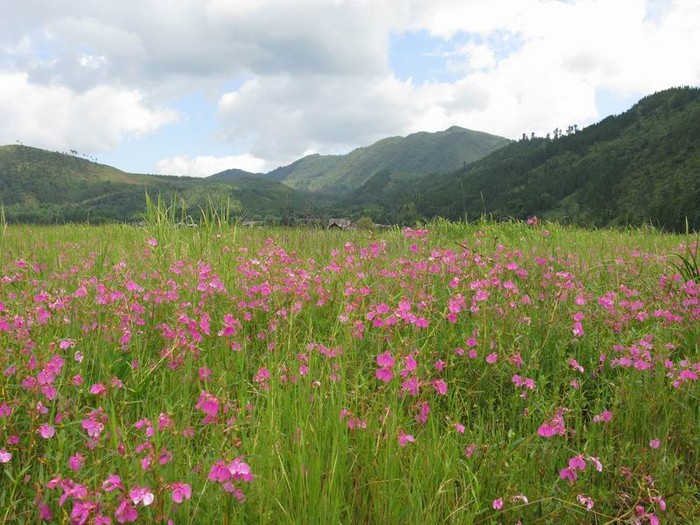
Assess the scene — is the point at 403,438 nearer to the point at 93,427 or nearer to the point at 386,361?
the point at 386,361

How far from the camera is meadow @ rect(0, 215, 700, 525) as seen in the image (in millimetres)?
1950

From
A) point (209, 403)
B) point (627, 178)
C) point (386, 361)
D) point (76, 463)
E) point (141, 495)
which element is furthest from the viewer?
point (627, 178)

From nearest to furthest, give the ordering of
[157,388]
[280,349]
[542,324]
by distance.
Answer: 1. [157,388]
2. [280,349]
3. [542,324]

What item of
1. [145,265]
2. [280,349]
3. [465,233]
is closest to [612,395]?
[280,349]

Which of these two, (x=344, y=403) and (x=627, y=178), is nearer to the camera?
(x=344, y=403)

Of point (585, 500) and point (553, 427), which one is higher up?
point (553, 427)

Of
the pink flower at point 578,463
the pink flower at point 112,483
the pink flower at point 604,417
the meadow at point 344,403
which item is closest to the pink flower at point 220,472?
the meadow at point 344,403

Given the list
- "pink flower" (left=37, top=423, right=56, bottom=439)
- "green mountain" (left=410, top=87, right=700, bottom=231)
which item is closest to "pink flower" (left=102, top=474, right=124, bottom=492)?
"pink flower" (left=37, top=423, right=56, bottom=439)

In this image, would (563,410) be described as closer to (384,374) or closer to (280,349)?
(384,374)

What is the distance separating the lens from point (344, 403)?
96.4 inches

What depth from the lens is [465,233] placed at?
1069 centimetres

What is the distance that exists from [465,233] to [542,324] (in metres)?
7.02

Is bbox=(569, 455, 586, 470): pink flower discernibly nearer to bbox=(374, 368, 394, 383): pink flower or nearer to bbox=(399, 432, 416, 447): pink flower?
bbox=(399, 432, 416, 447): pink flower

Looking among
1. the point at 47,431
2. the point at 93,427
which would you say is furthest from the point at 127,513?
the point at 47,431
